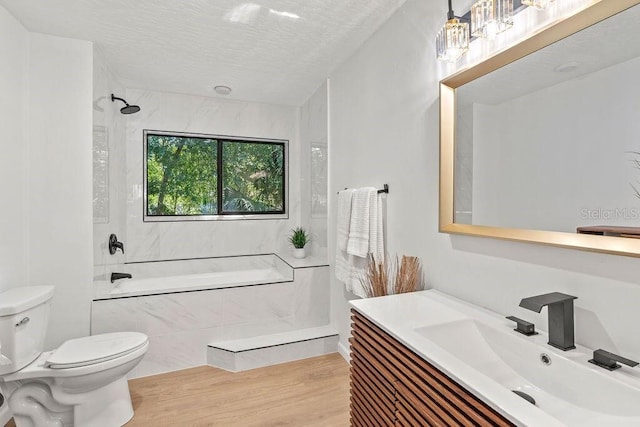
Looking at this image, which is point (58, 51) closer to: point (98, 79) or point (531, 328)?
point (98, 79)

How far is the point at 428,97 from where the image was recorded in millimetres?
1691

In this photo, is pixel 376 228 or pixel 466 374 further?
pixel 376 228

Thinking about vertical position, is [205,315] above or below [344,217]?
below

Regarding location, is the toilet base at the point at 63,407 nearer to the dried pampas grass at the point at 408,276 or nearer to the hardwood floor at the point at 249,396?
the hardwood floor at the point at 249,396

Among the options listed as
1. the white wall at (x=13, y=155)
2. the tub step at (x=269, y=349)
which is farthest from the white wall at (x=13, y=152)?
the tub step at (x=269, y=349)

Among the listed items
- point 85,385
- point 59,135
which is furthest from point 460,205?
point 59,135

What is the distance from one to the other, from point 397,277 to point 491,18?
4.09 ft

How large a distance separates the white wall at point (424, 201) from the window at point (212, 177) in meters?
1.27

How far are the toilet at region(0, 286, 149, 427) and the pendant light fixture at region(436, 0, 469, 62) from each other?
2354mm

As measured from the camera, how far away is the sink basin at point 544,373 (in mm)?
808

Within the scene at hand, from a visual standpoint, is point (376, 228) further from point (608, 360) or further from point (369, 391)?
point (608, 360)

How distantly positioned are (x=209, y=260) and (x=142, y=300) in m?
1.14

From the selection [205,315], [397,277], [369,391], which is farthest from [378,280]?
[205,315]

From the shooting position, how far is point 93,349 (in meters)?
1.93
